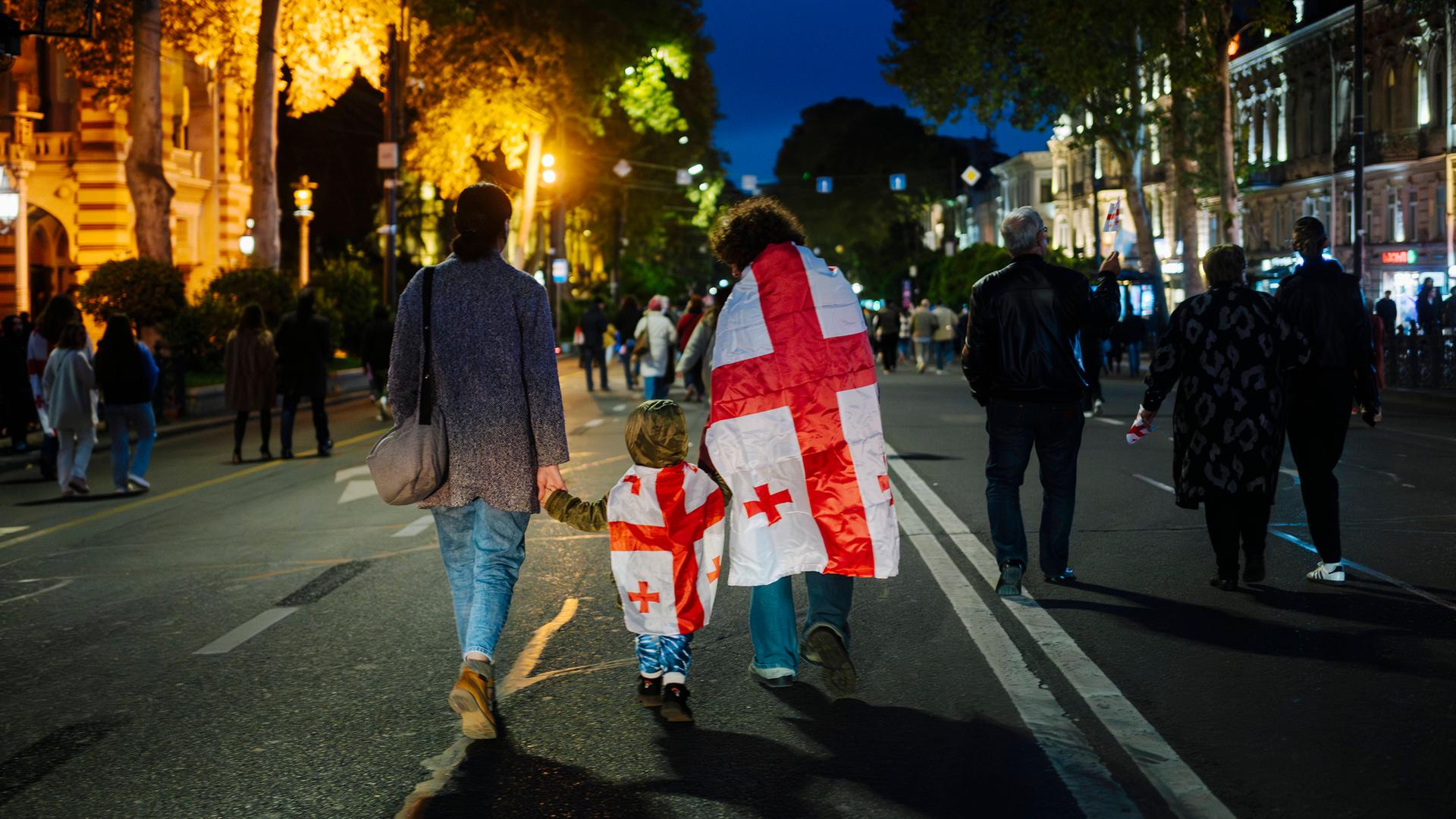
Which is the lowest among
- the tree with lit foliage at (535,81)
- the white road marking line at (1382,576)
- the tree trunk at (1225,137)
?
the white road marking line at (1382,576)

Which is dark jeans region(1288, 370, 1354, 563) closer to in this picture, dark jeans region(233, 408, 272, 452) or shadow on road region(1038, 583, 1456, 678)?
shadow on road region(1038, 583, 1456, 678)

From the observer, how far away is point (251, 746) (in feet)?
18.6

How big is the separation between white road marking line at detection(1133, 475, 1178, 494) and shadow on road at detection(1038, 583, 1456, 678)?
4981 mm

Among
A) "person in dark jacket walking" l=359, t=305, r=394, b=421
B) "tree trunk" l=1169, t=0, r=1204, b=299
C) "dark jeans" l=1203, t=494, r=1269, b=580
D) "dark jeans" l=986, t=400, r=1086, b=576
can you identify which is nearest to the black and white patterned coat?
"dark jeans" l=1203, t=494, r=1269, b=580

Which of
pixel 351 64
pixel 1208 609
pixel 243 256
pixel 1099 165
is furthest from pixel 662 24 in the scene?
pixel 1208 609

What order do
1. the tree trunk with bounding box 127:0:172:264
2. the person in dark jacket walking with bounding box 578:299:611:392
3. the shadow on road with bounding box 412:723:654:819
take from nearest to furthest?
the shadow on road with bounding box 412:723:654:819, the tree trunk with bounding box 127:0:172:264, the person in dark jacket walking with bounding box 578:299:611:392

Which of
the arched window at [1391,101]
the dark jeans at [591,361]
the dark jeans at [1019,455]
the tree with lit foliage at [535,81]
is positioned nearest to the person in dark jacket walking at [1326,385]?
the dark jeans at [1019,455]

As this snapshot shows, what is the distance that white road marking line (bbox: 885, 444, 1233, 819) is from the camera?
4906 millimetres

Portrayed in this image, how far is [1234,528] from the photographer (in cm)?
848

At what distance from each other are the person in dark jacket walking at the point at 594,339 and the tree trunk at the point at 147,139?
26.1 ft

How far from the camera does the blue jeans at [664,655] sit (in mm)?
6008

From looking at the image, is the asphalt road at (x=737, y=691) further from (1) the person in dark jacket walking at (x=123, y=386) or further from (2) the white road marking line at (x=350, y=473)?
(2) the white road marking line at (x=350, y=473)

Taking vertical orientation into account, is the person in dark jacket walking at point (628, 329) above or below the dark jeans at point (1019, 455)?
above

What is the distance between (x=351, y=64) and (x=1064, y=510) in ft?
92.3
